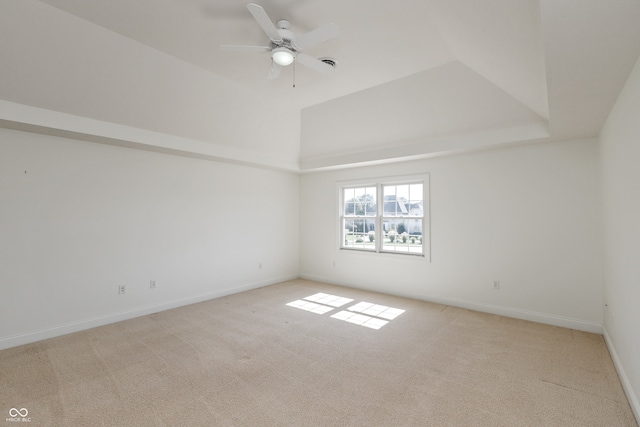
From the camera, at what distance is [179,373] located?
2666mm

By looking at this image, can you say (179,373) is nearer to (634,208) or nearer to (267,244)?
(267,244)

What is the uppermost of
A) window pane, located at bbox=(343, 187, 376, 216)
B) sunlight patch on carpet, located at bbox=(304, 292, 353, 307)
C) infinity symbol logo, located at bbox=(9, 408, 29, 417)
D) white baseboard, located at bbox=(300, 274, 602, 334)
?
window pane, located at bbox=(343, 187, 376, 216)

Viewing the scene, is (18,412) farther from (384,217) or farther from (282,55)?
(384,217)

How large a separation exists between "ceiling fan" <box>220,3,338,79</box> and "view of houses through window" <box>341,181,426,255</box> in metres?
3.03

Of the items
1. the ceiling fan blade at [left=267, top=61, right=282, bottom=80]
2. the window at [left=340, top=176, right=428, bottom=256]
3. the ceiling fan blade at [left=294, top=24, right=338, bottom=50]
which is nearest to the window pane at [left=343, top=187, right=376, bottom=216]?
the window at [left=340, top=176, right=428, bottom=256]

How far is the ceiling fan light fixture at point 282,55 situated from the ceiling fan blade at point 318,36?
0.45 ft

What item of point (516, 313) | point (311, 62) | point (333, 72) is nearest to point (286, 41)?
point (311, 62)

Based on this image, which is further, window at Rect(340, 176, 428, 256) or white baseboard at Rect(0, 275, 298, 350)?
window at Rect(340, 176, 428, 256)

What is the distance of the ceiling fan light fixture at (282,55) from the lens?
2.54 meters

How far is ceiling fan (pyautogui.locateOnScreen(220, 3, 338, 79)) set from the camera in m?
2.18

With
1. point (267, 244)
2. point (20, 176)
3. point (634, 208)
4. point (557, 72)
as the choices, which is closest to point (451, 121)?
point (557, 72)

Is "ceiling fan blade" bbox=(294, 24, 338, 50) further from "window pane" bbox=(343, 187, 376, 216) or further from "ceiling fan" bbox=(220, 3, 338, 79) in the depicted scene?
"window pane" bbox=(343, 187, 376, 216)

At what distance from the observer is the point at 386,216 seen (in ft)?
18.2

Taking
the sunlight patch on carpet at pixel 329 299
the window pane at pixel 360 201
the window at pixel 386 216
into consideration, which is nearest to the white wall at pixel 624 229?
the window at pixel 386 216
